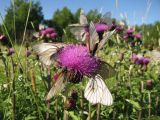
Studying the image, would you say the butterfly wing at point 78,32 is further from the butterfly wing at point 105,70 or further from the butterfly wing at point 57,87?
the butterfly wing at point 57,87

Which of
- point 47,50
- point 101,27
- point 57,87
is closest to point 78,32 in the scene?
point 101,27

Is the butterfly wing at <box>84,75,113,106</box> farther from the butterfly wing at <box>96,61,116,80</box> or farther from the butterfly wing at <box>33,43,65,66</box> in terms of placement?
the butterfly wing at <box>33,43,65,66</box>

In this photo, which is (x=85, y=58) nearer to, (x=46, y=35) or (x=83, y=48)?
(x=83, y=48)

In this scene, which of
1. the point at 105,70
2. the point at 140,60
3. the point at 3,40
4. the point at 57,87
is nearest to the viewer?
the point at 57,87

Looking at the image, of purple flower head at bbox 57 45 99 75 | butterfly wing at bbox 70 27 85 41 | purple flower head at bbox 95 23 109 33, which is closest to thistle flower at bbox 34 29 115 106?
purple flower head at bbox 57 45 99 75

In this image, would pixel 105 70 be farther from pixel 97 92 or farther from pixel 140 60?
pixel 140 60

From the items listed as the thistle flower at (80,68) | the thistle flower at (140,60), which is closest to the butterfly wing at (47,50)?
the thistle flower at (80,68)
